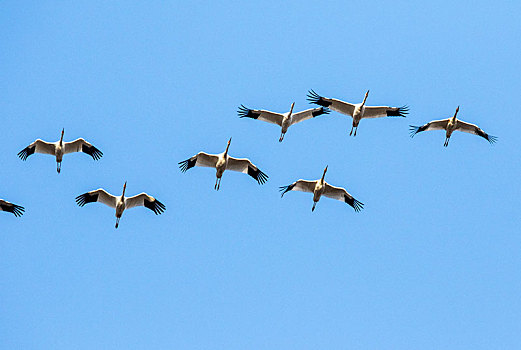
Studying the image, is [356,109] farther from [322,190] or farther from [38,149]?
[38,149]

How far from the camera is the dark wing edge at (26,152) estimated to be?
40000 mm

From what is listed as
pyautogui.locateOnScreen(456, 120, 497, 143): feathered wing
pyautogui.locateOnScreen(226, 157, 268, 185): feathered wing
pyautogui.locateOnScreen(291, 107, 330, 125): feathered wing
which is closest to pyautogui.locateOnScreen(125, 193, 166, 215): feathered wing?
pyautogui.locateOnScreen(226, 157, 268, 185): feathered wing

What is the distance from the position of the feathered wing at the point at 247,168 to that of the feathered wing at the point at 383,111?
5629mm

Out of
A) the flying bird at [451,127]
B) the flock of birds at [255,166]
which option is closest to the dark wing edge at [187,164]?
the flock of birds at [255,166]

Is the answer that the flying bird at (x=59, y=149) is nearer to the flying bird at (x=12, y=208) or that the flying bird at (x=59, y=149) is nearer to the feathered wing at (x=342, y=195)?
the flying bird at (x=12, y=208)

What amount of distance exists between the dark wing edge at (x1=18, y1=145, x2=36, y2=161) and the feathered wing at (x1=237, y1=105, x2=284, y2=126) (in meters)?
10.2

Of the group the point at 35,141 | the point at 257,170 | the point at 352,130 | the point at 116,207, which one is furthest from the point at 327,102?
the point at 35,141

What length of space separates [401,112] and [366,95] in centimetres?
217

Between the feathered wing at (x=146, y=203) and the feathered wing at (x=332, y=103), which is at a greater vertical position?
the feathered wing at (x=332, y=103)

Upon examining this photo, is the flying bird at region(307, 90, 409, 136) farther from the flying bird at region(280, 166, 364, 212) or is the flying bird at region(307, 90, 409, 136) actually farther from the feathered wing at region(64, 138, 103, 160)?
the feathered wing at region(64, 138, 103, 160)

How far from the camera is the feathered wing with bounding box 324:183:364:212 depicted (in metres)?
39.5

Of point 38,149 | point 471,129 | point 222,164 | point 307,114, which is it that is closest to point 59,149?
point 38,149

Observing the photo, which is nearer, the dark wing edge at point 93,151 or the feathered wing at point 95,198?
the feathered wing at point 95,198

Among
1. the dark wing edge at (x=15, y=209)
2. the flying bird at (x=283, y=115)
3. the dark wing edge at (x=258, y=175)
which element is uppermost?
the flying bird at (x=283, y=115)
